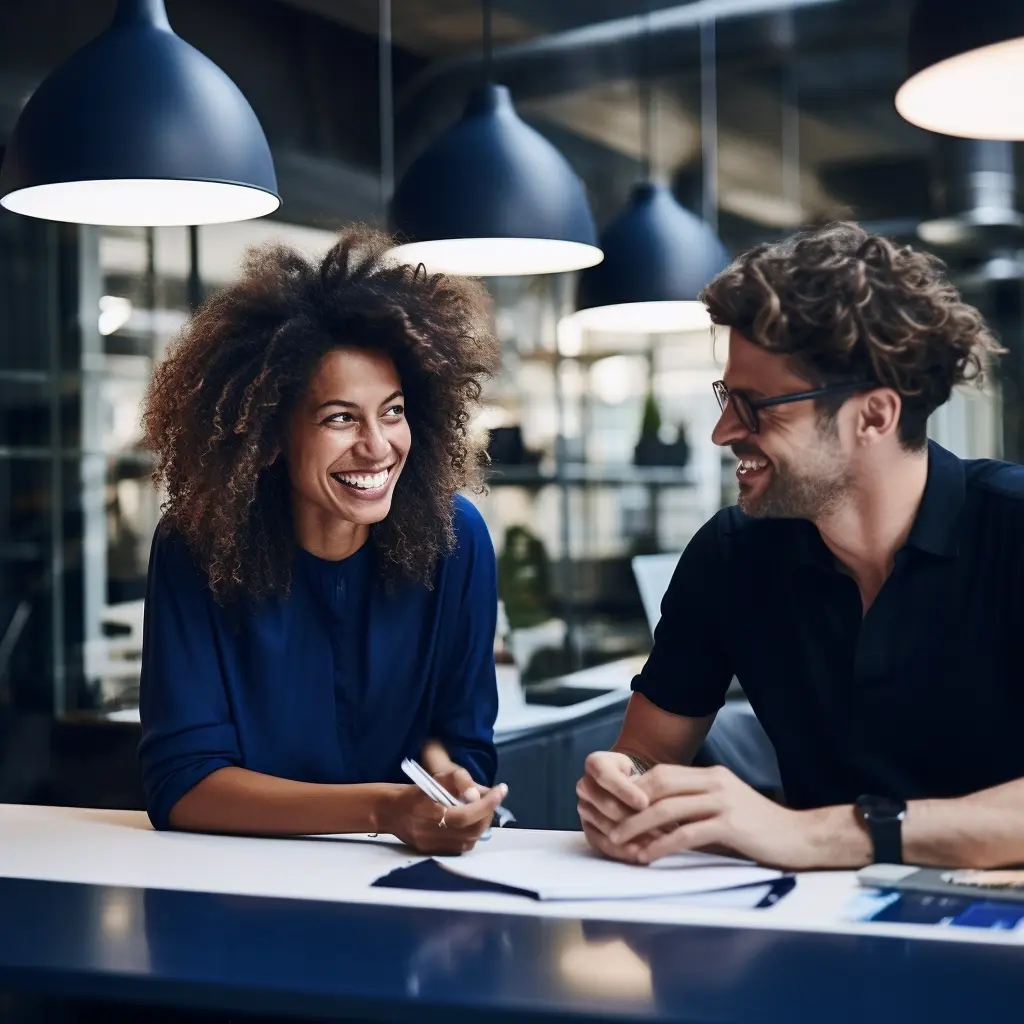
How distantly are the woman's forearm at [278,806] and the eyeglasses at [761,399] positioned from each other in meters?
0.69

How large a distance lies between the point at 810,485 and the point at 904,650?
0.84 feet

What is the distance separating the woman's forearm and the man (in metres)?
0.30

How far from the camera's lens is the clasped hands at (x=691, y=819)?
160cm

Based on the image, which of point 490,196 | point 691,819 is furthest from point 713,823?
point 490,196

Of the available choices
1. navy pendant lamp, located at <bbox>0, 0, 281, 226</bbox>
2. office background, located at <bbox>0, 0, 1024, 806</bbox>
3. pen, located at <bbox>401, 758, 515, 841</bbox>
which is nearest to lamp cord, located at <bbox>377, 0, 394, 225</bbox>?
office background, located at <bbox>0, 0, 1024, 806</bbox>

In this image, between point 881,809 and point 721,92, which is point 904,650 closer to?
point 881,809

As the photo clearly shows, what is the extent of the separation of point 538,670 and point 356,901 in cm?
592

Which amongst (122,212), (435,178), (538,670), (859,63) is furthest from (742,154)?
(122,212)

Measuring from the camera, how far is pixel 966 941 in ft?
4.31

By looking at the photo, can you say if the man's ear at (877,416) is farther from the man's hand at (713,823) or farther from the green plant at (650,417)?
the green plant at (650,417)

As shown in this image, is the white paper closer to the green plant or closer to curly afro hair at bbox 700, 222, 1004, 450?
curly afro hair at bbox 700, 222, 1004, 450

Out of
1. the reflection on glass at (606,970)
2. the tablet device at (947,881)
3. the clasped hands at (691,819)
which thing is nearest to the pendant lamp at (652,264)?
the clasped hands at (691,819)

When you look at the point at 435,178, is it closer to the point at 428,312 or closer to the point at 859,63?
the point at 428,312

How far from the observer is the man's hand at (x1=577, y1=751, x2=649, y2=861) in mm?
1661
